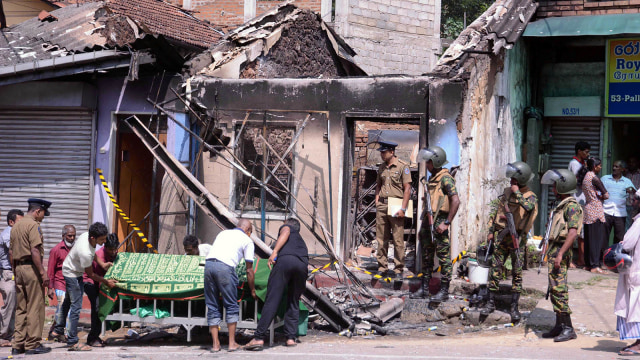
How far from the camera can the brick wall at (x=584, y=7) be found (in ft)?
43.3

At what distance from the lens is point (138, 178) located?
13.9 metres

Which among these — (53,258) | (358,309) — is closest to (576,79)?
(358,309)

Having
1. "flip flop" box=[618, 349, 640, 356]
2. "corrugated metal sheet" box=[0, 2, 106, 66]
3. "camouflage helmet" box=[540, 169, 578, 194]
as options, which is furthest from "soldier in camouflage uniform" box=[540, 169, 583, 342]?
"corrugated metal sheet" box=[0, 2, 106, 66]

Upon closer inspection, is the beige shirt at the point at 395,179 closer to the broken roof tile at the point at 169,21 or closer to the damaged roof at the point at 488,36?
the damaged roof at the point at 488,36

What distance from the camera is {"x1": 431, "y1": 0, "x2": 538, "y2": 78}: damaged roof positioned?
1123 cm

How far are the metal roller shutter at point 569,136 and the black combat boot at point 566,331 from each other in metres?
5.51

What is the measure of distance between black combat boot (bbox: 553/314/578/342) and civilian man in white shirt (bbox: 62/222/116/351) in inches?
199

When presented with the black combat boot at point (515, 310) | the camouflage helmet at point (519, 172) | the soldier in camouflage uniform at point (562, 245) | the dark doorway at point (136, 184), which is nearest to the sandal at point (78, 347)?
the dark doorway at point (136, 184)

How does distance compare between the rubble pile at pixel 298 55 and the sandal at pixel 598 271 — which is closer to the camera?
the sandal at pixel 598 271

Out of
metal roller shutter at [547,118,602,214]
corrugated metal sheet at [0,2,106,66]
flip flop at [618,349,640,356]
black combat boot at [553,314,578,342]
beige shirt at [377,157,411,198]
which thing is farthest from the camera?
metal roller shutter at [547,118,602,214]

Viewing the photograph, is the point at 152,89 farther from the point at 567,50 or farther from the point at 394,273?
the point at 567,50

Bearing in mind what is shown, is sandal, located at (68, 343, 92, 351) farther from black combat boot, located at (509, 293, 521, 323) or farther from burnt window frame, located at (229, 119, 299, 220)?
black combat boot, located at (509, 293, 521, 323)

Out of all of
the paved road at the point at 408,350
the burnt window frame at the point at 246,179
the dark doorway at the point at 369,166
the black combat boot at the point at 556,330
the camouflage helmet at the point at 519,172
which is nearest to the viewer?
the paved road at the point at 408,350

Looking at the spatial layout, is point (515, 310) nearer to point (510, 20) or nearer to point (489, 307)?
point (489, 307)
